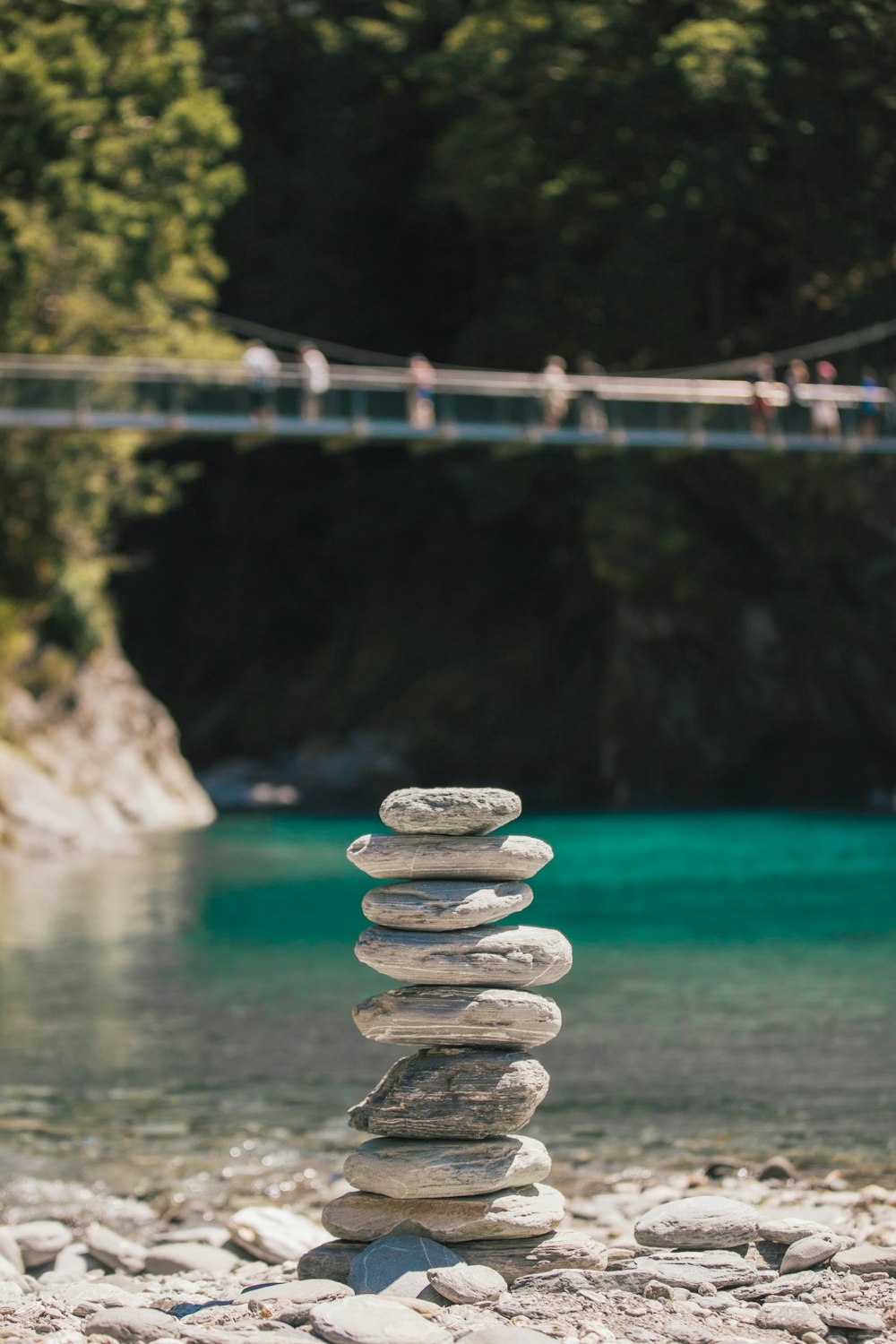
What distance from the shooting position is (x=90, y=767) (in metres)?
32.8

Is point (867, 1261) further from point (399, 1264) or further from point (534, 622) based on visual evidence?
A: point (534, 622)

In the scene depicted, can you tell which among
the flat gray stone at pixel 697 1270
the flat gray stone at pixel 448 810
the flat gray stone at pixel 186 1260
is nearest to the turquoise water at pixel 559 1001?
the flat gray stone at pixel 186 1260

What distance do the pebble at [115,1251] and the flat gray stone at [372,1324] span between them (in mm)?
2105

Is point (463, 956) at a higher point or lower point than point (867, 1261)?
higher

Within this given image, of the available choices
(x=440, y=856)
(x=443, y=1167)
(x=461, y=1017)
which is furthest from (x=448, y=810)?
(x=443, y=1167)

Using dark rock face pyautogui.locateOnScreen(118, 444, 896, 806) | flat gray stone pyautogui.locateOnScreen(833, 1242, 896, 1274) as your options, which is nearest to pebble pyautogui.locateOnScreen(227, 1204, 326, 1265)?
flat gray stone pyautogui.locateOnScreen(833, 1242, 896, 1274)

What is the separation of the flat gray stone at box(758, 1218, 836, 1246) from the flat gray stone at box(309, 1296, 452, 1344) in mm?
1612

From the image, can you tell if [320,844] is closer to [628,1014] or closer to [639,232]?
[639,232]

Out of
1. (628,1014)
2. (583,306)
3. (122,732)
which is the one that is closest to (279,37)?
(583,306)

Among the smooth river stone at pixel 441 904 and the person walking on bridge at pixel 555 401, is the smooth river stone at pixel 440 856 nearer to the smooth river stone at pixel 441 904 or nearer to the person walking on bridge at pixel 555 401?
the smooth river stone at pixel 441 904

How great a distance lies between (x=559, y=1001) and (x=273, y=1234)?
620cm

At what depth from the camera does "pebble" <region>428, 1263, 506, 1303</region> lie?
603cm

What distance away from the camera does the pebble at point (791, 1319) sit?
5711 millimetres

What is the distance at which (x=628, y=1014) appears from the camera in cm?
1316
